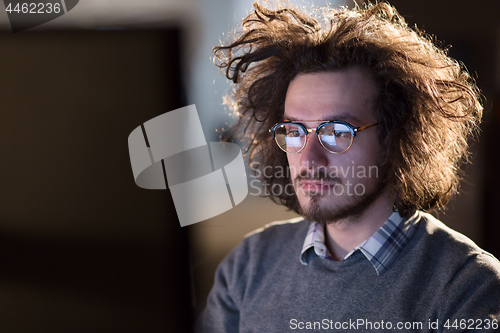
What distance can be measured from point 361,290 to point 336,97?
496 millimetres

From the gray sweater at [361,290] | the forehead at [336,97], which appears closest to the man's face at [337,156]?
the forehead at [336,97]

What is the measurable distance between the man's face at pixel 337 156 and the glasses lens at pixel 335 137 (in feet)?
0.05

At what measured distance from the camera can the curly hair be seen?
1.10 metres

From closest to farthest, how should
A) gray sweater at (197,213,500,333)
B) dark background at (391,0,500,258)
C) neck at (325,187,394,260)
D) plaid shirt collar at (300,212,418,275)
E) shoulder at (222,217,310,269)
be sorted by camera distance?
gray sweater at (197,213,500,333)
plaid shirt collar at (300,212,418,275)
neck at (325,187,394,260)
shoulder at (222,217,310,269)
dark background at (391,0,500,258)

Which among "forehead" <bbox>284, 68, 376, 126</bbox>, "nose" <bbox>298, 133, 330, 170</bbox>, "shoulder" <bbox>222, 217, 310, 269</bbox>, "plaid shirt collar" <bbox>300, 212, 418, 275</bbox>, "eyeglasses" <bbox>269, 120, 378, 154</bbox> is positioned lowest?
"shoulder" <bbox>222, 217, 310, 269</bbox>

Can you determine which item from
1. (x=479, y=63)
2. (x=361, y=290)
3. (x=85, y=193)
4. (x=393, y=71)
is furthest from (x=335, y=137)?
(x=479, y=63)

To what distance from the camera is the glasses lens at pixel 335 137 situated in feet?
3.39

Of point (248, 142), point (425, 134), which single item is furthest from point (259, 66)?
point (425, 134)

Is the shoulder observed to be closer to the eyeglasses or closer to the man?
the man

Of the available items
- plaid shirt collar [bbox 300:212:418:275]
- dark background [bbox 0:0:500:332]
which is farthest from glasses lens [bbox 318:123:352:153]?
dark background [bbox 0:0:500:332]

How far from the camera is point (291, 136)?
1100 millimetres

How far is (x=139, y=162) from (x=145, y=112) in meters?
0.15

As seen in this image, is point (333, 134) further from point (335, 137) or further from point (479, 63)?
point (479, 63)

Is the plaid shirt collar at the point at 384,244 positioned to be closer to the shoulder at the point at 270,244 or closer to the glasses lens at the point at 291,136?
the shoulder at the point at 270,244
